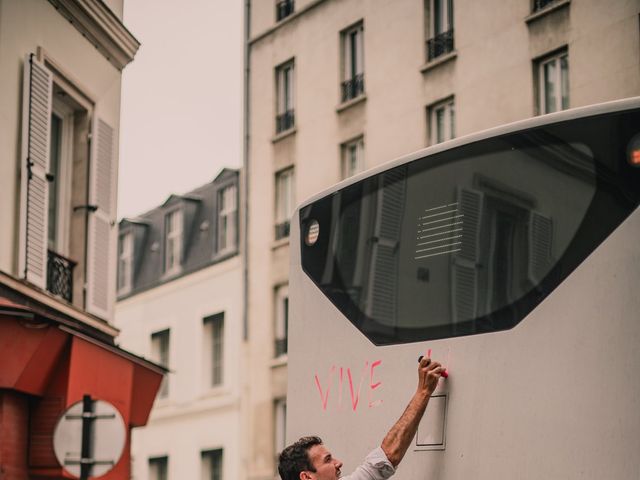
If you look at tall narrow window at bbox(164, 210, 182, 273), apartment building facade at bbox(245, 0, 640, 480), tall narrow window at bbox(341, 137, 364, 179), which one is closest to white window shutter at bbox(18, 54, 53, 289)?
apartment building facade at bbox(245, 0, 640, 480)

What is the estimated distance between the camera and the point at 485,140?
544 cm

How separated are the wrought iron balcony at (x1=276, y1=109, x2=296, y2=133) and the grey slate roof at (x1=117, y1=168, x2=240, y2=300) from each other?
3.67 metres

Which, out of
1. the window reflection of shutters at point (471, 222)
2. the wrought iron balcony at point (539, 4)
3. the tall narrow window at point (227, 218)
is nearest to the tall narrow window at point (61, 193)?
the wrought iron balcony at point (539, 4)

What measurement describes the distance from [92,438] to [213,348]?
22.7 m

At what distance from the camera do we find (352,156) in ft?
89.9

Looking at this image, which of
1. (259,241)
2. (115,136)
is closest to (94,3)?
(115,136)

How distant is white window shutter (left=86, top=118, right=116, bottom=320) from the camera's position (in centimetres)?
1579

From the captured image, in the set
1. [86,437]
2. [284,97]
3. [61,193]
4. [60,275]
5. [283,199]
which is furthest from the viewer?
[284,97]

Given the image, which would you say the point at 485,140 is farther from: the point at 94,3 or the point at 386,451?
the point at 94,3

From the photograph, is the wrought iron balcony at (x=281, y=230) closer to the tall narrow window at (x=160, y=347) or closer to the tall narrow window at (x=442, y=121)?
the tall narrow window at (x=442, y=121)

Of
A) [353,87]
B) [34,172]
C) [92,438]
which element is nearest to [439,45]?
[353,87]

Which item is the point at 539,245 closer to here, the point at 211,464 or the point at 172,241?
the point at 211,464

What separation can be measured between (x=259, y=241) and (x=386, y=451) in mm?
24761

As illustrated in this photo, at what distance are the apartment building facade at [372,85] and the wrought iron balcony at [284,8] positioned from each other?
40mm
